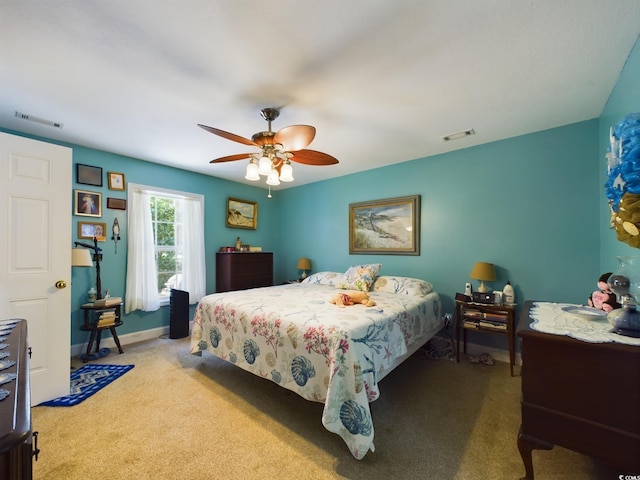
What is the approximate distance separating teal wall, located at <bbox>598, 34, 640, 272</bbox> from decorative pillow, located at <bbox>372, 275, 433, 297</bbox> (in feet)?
4.99

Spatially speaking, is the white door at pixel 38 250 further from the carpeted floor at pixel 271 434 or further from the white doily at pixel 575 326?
the white doily at pixel 575 326

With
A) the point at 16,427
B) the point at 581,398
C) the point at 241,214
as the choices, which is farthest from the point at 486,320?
the point at 241,214

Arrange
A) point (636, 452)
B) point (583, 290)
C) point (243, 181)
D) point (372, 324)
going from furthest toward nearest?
point (243, 181), point (583, 290), point (372, 324), point (636, 452)

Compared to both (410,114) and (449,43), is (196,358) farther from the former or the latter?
(449,43)

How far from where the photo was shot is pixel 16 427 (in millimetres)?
628

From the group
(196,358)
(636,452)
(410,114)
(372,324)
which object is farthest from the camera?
(196,358)

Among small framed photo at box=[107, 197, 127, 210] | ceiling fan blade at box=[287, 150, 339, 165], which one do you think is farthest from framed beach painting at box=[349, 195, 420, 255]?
small framed photo at box=[107, 197, 127, 210]

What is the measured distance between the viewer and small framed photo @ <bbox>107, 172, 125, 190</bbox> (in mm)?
3338

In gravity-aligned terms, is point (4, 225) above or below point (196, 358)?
above

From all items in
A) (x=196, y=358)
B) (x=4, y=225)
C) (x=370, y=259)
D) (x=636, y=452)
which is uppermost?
(x=4, y=225)

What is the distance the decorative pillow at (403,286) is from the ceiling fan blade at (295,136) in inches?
78.3

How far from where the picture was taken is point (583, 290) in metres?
2.58

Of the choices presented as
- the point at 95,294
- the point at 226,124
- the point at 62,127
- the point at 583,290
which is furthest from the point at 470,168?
the point at 95,294

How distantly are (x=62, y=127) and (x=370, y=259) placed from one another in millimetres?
3824
